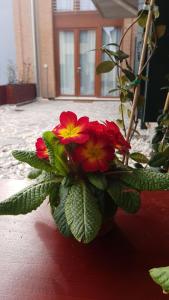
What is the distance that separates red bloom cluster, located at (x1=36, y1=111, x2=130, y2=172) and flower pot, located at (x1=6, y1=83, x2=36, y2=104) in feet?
21.4

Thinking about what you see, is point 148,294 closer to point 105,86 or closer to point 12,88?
point 12,88

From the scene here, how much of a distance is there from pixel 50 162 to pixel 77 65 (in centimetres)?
844

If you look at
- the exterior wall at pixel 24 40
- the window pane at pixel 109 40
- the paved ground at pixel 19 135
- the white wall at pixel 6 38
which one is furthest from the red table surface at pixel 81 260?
the white wall at pixel 6 38

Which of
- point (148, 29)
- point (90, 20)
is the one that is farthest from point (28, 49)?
point (148, 29)

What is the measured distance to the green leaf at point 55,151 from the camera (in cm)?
47

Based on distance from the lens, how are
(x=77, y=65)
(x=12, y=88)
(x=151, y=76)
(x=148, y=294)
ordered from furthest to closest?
(x=77, y=65)
(x=12, y=88)
(x=151, y=76)
(x=148, y=294)

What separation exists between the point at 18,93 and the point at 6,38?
99.0 inches

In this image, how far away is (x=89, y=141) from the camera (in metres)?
0.47

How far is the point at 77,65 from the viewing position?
27.9 feet

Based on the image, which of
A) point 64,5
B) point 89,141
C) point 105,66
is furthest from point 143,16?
point 64,5

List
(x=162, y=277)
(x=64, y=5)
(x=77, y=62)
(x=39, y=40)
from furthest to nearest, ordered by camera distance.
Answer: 1. (x=77, y=62)
2. (x=39, y=40)
3. (x=64, y=5)
4. (x=162, y=277)

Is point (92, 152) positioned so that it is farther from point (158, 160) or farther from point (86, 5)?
point (86, 5)

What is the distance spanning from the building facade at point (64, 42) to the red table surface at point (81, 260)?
7.48 metres

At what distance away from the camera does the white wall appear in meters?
8.08
